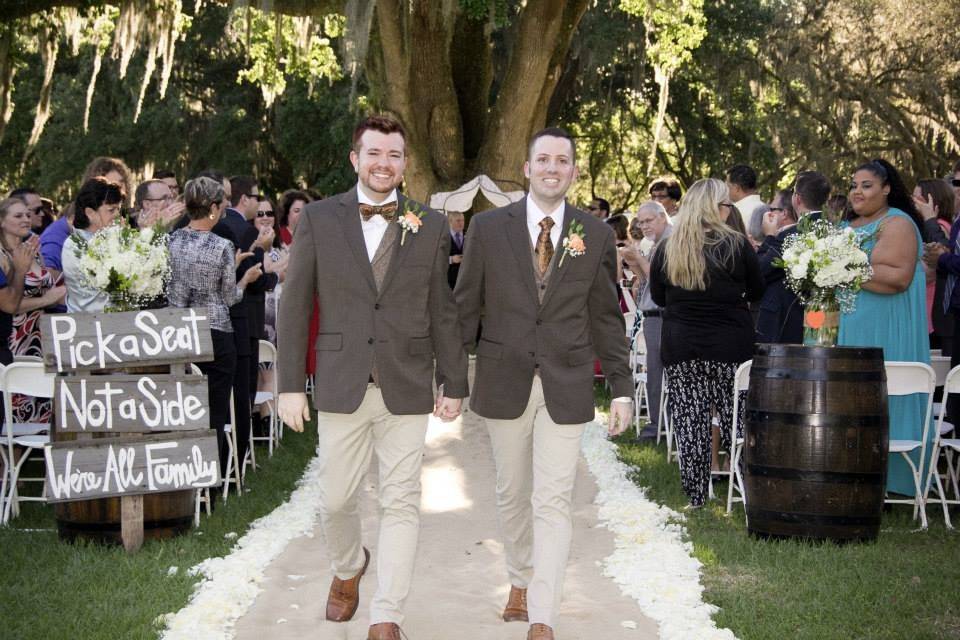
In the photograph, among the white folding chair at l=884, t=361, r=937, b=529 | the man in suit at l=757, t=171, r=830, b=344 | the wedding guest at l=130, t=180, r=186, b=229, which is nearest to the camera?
the white folding chair at l=884, t=361, r=937, b=529

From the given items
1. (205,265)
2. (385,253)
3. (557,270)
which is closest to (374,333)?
(385,253)

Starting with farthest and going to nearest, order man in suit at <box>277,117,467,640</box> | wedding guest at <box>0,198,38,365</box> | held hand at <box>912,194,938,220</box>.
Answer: held hand at <box>912,194,938,220</box>
wedding guest at <box>0,198,38,365</box>
man in suit at <box>277,117,467,640</box>

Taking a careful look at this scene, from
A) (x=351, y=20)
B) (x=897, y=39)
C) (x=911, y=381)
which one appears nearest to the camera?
(x=911, y=381)

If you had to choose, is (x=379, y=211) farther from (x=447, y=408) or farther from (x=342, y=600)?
(x=342, y=600)

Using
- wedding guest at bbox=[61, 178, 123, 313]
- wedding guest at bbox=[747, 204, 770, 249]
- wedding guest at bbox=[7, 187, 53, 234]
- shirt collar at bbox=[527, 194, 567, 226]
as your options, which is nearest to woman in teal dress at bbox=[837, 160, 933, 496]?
wedding guest at bbox=[747, 204, 770, 249]

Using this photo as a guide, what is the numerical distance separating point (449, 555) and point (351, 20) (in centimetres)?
799

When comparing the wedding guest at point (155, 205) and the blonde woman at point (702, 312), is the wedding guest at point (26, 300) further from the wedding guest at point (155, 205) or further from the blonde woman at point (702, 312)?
the blonde woman at point (702, 312)

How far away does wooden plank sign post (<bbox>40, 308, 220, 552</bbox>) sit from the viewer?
6.02 metres

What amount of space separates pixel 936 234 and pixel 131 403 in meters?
6.25

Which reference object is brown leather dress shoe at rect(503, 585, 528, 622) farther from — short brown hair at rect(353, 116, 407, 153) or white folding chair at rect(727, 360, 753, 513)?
white folding chair at rect(727, 360, 753, 513)

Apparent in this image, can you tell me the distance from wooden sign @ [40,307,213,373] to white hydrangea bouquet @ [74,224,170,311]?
222 millimetres

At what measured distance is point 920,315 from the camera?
7.06m

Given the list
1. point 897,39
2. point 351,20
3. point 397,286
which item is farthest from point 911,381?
point 897,39

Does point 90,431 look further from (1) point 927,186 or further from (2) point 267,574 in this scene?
(1) point 927,186
